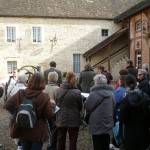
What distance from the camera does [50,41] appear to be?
29953 mm

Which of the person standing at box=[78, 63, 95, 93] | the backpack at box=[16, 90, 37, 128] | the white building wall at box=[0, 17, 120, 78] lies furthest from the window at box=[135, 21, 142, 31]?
the backpack at box=[16, 90, 37, 128]

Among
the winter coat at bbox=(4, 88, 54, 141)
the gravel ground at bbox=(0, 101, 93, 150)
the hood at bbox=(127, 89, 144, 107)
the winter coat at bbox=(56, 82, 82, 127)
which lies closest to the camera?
the winter coat at bbox=(4, 88, 54, 141)

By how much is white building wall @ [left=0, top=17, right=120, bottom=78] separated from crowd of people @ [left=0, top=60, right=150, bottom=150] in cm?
2294

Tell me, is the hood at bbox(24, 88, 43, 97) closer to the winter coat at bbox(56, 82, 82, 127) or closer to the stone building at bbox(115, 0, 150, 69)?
the winter coat at bbox(56, 82, 82, 127)

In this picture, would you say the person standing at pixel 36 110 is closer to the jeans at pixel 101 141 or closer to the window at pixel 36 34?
the jeans at pixel 101 141

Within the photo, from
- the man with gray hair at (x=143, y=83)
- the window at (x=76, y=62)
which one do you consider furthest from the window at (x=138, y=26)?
the man with gray hair at (x=143, y=83)

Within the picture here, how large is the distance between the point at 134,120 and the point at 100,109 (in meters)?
0.73

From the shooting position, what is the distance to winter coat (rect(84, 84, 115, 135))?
18.7ft

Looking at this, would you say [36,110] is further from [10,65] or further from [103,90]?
[10,65]

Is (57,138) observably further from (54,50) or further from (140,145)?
(54,50)

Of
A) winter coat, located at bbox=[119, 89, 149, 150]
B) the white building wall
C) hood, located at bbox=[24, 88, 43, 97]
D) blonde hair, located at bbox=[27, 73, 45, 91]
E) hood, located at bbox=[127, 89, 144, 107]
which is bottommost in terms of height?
winter coat, located at bbox=[119, 89, 149, 150]

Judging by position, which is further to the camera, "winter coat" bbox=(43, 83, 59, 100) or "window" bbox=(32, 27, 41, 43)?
"window" bbox=(32, 27, 41, 43)

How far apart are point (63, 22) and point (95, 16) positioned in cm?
308

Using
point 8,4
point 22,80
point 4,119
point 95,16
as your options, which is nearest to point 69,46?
point 95,16
